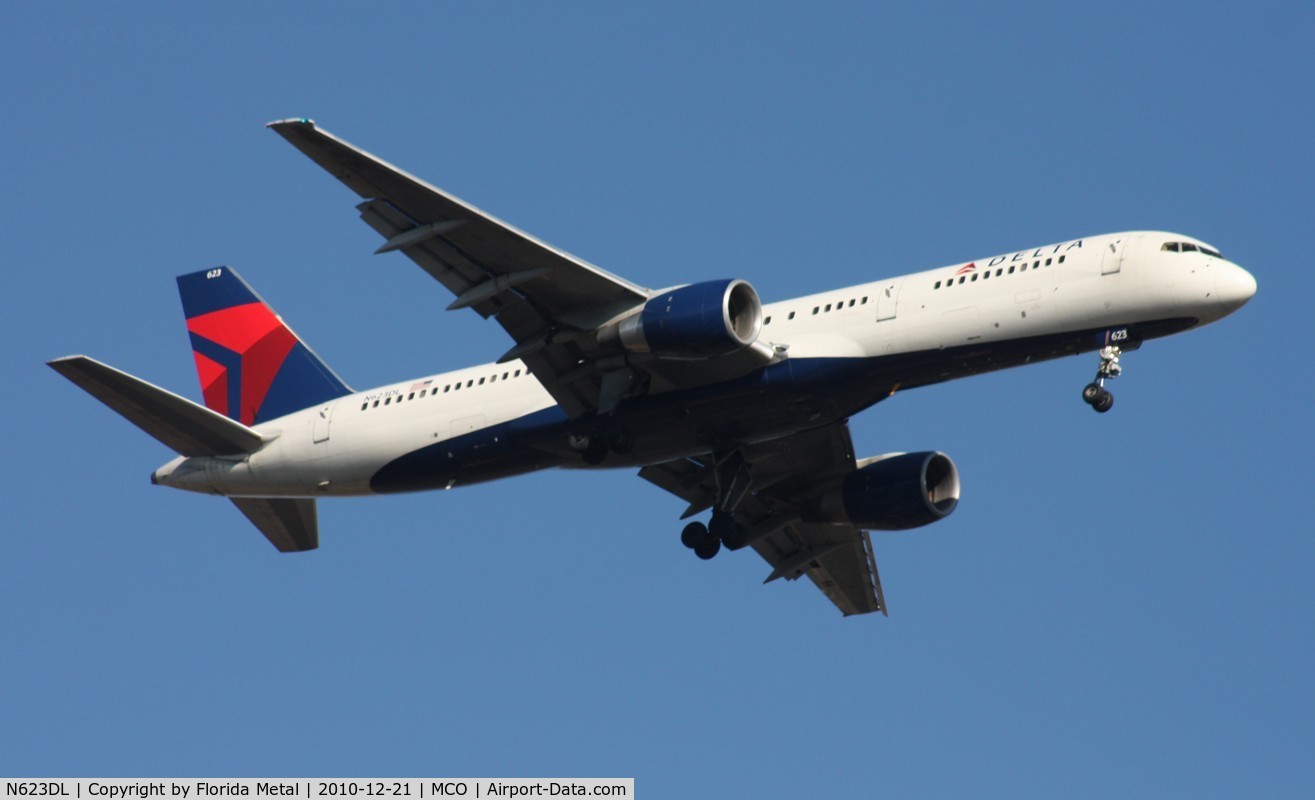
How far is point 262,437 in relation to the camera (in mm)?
44594

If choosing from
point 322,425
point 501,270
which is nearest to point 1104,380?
point 501,270

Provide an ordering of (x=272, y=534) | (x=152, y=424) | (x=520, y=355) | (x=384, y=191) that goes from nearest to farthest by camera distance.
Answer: (x=384, y=191) → (x=520, y=355) → (x=152, y=424) → (x=272, y=534)

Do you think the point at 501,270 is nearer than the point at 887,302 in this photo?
Yes

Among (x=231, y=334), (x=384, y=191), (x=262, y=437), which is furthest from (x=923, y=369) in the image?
(x=231, y=334)

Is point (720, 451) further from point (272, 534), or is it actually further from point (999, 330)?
point (272, 534)

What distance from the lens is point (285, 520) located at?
1838 inches

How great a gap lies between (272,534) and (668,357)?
13.6 metres

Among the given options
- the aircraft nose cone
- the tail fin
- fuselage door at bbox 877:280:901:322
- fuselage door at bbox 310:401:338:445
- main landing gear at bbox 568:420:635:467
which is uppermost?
the tail fin

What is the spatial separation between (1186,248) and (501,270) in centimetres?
1374

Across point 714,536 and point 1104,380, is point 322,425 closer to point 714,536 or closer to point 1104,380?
point 714,536

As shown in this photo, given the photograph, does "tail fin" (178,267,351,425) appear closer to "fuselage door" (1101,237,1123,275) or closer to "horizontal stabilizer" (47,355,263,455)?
"horizontal stabilizer" (47,355,263,455)

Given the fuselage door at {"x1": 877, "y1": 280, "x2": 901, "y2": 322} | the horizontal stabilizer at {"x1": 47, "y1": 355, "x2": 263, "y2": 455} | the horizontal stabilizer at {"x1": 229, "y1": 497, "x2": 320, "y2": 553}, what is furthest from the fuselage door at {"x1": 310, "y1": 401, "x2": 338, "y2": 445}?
the fuselage door at {"x1": 877, "y1": 280, "x2": 901, "y2": 322}

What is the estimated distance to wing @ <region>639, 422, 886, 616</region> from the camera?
45250 millimetres

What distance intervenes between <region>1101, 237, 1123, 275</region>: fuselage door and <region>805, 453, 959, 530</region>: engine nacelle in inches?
360
